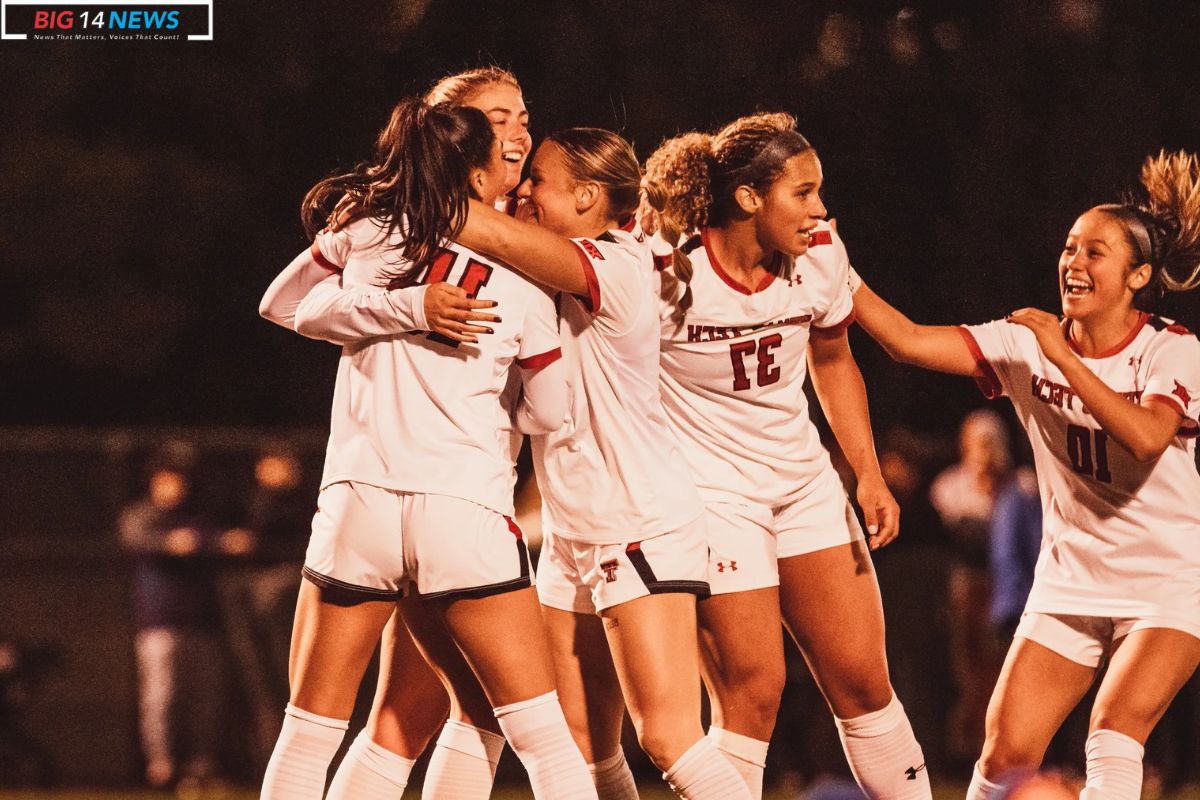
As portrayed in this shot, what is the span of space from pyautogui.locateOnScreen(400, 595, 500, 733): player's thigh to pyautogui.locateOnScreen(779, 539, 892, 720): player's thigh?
40.3 inches

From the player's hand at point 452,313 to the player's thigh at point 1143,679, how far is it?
7.27ft

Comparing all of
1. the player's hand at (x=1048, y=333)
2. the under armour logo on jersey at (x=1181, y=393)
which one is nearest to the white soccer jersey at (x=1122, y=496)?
the under armour logo on jersey at (x=1181, y=393)

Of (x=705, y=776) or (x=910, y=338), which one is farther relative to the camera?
(x=910, y=338)

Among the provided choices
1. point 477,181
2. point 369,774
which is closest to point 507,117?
point 477,181

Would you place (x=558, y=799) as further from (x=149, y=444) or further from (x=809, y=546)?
(x=149, y=444)

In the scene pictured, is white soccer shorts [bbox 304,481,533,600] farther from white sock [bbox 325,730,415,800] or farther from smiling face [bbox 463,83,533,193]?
smiling face [bbox 463,83,533,193]

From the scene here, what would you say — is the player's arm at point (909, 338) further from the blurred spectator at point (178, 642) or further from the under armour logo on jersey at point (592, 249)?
the blurred spectator at point (178, 642)

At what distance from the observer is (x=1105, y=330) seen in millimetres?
5422

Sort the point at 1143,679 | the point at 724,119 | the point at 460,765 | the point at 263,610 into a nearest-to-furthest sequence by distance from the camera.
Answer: the point at 460,765 < the point at 1143,679 < the point at 263,610 < the point at 724,119

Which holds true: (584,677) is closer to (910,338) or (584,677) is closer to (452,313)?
(452,313)

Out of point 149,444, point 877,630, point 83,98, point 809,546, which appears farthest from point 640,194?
point 83,98

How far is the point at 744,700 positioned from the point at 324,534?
1.49 meters

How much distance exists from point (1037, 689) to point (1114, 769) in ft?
1.10

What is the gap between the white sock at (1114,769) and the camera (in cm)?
500
